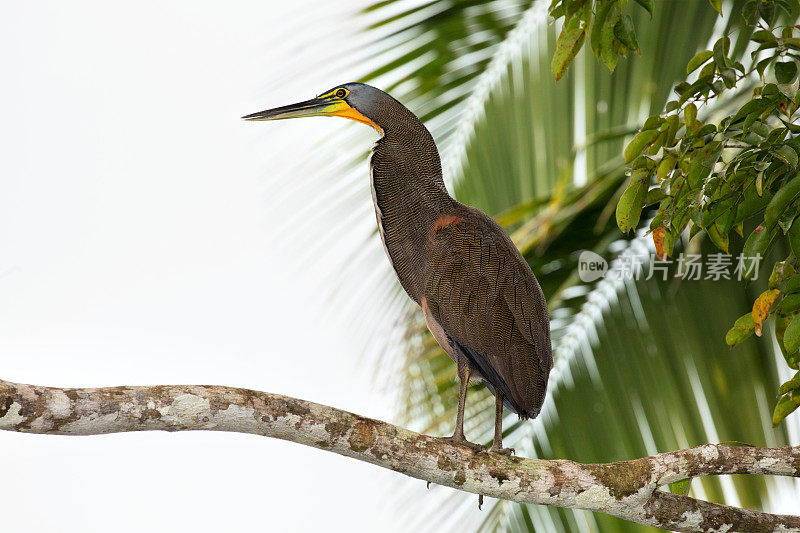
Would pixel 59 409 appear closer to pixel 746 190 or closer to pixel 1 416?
pixel 1 416

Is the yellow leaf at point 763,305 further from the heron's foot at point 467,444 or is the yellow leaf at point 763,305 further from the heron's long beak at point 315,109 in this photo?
the heron's long beak at point 315,109

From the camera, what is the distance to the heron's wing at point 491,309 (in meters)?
2.27

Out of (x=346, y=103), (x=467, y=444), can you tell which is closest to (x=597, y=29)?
(x=467, y=444)

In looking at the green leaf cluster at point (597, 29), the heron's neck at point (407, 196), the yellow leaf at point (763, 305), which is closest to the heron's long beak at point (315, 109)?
the heron's neck at point (407, 196)

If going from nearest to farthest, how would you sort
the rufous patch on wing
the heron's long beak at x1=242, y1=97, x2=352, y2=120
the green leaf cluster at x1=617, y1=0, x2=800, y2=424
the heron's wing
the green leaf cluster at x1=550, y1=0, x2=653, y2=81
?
the green leaf cluster at x1=617, y1=0, x2=800, y2=424 < the green leaf cluster at x1=550, y1=0, x2=653, y2=81 < the heron's wing < the rufous patch on wing < the heron's long beak at x1=242, y1=97, x2=352, y2=120

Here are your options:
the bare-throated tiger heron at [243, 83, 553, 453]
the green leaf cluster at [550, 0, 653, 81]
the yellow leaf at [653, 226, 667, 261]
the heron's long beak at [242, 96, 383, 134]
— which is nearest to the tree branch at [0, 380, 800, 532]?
the bare-throated tiger heron at [243, 83, 553, 453]

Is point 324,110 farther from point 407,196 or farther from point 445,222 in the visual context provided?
point 445,222

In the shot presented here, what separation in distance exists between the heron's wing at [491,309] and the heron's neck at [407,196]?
0.21 ft

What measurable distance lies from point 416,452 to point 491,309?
0.56m

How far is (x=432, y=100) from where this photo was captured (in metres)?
3.44

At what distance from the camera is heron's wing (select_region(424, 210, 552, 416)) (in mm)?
2273

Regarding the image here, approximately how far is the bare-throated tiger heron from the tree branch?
250mm

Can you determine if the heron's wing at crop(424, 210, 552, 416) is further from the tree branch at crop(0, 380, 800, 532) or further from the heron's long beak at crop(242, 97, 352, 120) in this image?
the heron's long beak at crop(242, 97, 352, 120)

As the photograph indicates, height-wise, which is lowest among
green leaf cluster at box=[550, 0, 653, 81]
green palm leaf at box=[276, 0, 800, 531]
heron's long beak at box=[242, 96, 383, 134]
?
green palm leaf at box=[276, 0, 800, 531]
